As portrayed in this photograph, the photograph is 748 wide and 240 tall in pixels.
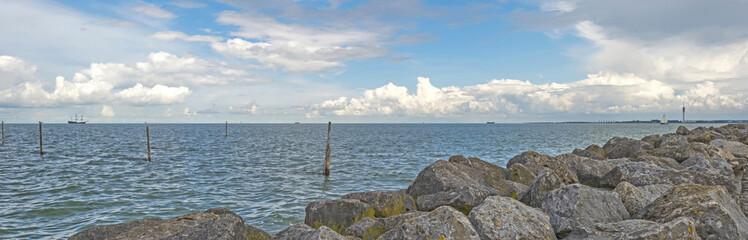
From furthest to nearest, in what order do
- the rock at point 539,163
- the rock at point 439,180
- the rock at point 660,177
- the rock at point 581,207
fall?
the rock at point 539,163
the rock at point 439,180
the rock at point 660,177
the rock at point 581,207

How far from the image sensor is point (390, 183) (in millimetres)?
22016

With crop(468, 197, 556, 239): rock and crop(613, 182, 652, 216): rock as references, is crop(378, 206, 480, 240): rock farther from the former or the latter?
crop(613, 182, 652, 216): rock

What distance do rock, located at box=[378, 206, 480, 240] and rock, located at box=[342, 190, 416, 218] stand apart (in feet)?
10.0

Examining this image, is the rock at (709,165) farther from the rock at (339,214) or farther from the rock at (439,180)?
the rock at (339,214)

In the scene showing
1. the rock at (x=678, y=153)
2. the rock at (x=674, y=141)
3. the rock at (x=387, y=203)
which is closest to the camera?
the rock at (x=387, y=203)

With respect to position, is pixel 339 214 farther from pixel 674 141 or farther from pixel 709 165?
pixel 674 141

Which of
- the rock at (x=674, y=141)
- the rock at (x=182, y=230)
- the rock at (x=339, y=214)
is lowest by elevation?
the rock at (x=339, y=214)

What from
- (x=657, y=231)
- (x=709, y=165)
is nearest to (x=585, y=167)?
(x=709, y=165)

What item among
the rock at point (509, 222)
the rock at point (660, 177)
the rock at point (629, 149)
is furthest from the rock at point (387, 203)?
the rock at point (629, 149)

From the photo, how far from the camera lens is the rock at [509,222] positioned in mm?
6719

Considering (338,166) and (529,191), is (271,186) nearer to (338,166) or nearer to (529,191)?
(338,166)

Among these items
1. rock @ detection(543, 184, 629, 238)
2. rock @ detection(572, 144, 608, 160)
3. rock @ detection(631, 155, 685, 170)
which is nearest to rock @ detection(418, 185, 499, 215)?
rock @ detection(543, 184, 629, 238)

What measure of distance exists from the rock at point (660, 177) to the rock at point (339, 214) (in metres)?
6.33

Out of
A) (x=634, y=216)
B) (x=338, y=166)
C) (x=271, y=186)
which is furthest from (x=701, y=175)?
(x=338, y=166)
